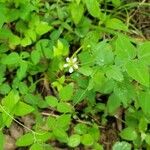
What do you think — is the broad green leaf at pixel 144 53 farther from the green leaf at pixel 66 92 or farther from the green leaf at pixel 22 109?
the green leaf at pixel 22 109

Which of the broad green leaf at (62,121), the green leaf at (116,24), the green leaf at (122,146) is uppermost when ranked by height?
the green leaf at (116,24)

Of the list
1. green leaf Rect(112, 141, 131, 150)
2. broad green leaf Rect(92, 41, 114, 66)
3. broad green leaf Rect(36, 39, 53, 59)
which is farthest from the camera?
broad green leaf Rect(36, 39, 53, 59)

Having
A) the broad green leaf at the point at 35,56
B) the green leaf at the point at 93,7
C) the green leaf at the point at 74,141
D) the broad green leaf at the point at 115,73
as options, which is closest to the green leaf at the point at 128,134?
the green leaf at the point at 74,141

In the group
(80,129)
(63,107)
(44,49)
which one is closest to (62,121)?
(63,107)

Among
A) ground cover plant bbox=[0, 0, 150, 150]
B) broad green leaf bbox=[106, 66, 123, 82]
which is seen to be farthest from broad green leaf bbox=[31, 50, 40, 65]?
broad green leaf bbox=[106, 66, 123, 82]

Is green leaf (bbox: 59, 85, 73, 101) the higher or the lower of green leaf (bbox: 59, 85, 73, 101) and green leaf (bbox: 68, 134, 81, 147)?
the higher

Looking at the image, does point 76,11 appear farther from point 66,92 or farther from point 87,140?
point 87,140

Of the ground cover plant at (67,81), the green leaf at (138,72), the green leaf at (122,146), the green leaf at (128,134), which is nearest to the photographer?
the green leaf at (138,72)

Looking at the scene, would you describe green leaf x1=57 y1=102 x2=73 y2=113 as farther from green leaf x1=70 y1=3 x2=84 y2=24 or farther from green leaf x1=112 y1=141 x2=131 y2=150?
green leaf x1=70 y1=3 x2=84 y2=24
